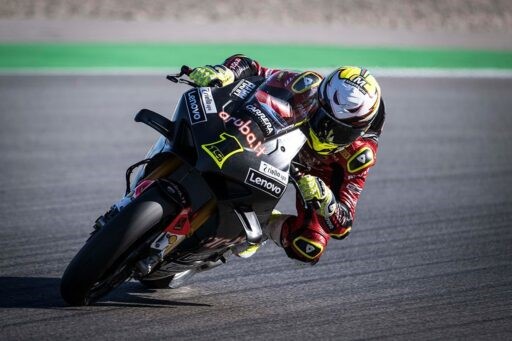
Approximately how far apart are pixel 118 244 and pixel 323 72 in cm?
1157

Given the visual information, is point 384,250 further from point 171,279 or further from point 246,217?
point 246,217

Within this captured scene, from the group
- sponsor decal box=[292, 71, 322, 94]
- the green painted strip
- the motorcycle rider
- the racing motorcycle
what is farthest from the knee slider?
the green painted strip

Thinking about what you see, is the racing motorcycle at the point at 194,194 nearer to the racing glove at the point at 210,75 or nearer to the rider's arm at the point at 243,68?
the racing glove at the point at 210,75

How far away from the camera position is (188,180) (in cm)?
499

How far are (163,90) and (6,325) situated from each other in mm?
9887

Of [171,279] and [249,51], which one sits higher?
[171,279]

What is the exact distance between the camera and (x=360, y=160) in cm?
589

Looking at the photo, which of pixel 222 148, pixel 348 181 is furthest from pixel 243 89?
pixel 348 181

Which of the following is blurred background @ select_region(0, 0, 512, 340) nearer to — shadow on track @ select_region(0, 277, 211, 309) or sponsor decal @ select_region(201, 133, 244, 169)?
shadow on track @ select_region(0, 277, 211, 309)

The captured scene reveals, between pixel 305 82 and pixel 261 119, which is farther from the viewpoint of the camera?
pixel 305 82

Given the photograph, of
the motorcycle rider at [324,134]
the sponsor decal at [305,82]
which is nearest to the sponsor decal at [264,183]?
the motorcycle rider at [324,134]

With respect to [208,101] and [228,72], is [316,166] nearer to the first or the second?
[228,72]

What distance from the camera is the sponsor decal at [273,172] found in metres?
4.90

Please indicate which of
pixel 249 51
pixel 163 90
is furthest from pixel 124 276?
pixel 249 51
